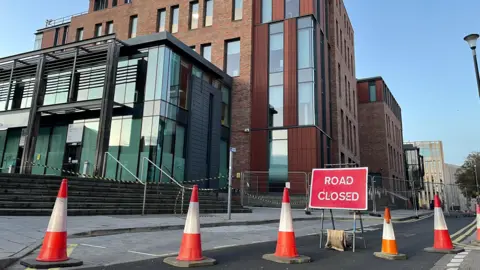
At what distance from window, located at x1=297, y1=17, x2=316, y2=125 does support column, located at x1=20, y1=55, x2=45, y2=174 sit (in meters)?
16.6

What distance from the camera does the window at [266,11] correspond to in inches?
1074

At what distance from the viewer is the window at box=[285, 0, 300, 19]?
26.4 m

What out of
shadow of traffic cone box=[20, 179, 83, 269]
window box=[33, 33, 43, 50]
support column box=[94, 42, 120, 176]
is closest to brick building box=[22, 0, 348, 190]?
support column box=[94, 42, 120, 176]

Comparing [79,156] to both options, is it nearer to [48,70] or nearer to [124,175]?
[124,175]

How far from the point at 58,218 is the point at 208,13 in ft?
90.5

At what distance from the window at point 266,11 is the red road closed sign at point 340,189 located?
22340 millimetres

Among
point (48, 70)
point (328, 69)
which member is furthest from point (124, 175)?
point (328, 69)

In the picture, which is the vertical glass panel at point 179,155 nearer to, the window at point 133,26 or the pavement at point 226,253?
the pavement at point 226,253

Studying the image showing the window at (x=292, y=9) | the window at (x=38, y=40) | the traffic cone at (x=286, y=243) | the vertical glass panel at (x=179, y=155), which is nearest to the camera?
the traffic cone at (x=286, y=243)

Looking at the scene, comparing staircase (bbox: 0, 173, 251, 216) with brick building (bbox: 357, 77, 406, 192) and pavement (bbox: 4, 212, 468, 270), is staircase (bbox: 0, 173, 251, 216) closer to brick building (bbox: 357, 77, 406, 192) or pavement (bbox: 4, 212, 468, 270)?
pavement (bbox: 4, 212, 468, 270)

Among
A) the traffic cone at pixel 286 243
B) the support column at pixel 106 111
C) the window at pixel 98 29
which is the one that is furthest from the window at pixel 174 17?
the traffic cone at pixel 286 243

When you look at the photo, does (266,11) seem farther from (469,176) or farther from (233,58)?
(469,176)

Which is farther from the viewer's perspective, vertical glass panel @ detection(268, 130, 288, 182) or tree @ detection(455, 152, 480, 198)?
tree @ detection(455, 152, 480, 198)

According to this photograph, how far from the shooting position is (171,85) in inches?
772
